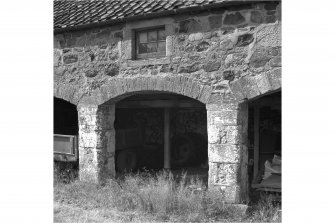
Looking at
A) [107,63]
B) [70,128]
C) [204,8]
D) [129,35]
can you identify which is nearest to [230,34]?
[204,8]

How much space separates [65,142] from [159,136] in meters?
3.97

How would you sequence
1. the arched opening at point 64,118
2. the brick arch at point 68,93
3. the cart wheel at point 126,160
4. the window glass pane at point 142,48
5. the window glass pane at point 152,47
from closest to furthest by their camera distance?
1. the window glass pane at point 152,47
2. the window glass pane at point 142,48
3. the brick arch at point 68,93
4. the cart wheel at point 126,160
5. the arched opening at point 64,118

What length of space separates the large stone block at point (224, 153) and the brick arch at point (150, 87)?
792mm

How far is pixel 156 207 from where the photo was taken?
5.66m

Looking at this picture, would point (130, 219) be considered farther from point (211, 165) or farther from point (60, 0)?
point (60, 0)

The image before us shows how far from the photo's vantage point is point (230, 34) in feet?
18.8

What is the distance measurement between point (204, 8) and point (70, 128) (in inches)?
229

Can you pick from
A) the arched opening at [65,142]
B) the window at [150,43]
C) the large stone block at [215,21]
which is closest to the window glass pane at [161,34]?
the window at [150,43]

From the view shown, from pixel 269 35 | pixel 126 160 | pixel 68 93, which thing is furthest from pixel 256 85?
pixel 126 160

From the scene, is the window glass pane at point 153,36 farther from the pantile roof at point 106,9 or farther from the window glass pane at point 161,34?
the pantile roof at point 106,9

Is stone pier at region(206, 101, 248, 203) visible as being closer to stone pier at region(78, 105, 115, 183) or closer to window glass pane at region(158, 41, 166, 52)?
window glass pane at region(158, 41, 166, 52)

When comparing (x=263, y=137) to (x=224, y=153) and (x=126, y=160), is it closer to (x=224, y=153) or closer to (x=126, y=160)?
(x=126, y=160)

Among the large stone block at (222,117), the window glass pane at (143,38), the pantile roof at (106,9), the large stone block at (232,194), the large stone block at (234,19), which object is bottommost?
the large stone block at (232,194)

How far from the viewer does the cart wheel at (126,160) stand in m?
9.05
